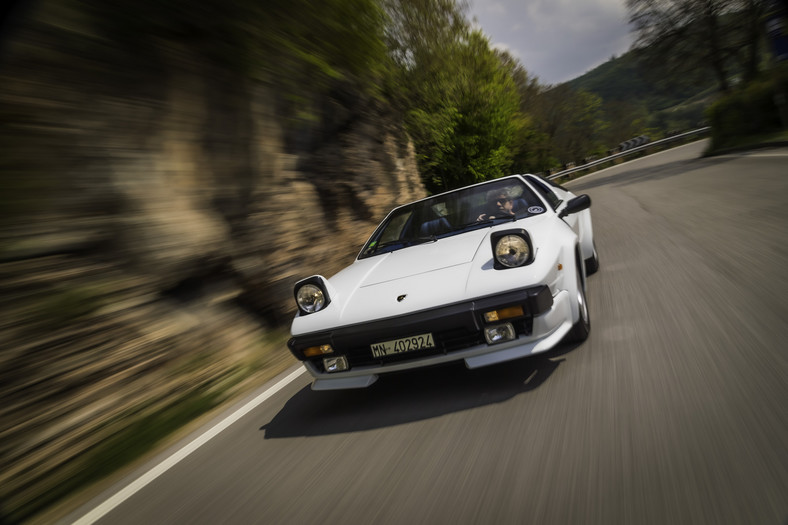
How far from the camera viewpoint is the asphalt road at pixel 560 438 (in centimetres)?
189

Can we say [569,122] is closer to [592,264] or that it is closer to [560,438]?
[592,264]

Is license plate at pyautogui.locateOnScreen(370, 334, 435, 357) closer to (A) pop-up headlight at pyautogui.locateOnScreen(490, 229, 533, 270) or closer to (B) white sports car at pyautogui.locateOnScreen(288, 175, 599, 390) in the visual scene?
(B) white sports car at pyautogui.locateOnScreen(288, 175, 599, 390)

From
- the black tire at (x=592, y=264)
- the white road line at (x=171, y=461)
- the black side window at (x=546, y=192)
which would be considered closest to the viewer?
the white road line at (x=171, y=461)

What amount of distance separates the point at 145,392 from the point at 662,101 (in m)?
134

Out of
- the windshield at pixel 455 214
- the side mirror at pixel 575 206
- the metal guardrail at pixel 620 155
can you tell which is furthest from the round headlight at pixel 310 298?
the metal guardrail at pixel 620 155

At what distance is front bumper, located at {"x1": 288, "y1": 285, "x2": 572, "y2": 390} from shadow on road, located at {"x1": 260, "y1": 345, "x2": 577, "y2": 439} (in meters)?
0.15

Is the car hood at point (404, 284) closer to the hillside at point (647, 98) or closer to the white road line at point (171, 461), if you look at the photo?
the white road line at point (171, 461)

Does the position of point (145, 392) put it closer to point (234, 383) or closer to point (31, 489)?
point (234, 383)

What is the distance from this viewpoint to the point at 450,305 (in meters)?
2.91

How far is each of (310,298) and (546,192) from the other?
2.57 metres

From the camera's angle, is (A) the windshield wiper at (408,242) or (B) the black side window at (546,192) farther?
(B) the black side window at (546,192)

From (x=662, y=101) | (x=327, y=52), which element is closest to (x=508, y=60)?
(x=327, y=52)

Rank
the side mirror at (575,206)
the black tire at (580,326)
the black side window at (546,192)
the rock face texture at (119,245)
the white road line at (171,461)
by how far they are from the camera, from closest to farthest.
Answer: the white road line at (171,461) < the rock face texture at (119,245) < the black tire at (580,326) < the side mirror at (575,206) < the black side window at (546,192)

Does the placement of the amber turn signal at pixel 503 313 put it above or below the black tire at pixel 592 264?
above
